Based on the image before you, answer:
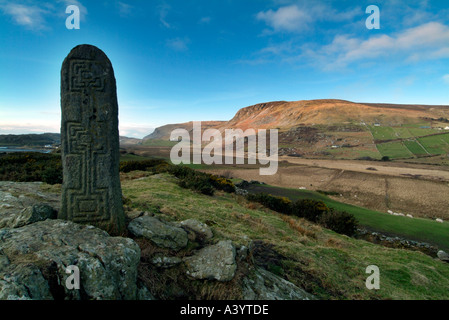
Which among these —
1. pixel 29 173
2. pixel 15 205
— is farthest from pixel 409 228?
pixel 29 173

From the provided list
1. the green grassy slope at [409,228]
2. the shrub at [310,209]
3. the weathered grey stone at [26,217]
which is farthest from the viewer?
the shrub at [310,209]

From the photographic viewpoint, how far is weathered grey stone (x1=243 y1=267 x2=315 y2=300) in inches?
164

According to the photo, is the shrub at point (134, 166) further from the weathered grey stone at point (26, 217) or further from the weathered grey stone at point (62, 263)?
the weathered grey stone at point (62, 263)

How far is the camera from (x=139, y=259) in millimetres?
4008

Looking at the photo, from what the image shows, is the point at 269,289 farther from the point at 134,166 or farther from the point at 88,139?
the point at 134,166

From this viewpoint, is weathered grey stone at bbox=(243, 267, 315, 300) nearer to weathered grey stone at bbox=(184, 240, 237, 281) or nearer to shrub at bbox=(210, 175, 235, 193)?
weathered grey stone at bbox=(184, 240, 237, 281)

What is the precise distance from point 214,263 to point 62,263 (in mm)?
2474

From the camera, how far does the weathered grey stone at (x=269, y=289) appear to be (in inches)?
164

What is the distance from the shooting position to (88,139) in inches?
213

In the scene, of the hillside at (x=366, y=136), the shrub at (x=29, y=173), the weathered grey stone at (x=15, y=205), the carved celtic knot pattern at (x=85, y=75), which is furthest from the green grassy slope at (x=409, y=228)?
the hillside at (x=366, y=136)

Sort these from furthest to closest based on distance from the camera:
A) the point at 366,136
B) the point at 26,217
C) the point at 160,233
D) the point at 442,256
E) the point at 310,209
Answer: the point at 366,136
the point at 310,209
the point at 442,256
the point at 160,233
the point at 26,217

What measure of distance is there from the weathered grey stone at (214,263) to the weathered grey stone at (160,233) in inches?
18.2

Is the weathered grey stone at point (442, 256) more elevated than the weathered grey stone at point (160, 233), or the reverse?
the weathered grey stone at point (160, 233)

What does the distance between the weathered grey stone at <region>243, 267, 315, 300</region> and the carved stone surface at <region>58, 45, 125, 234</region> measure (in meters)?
3.17
